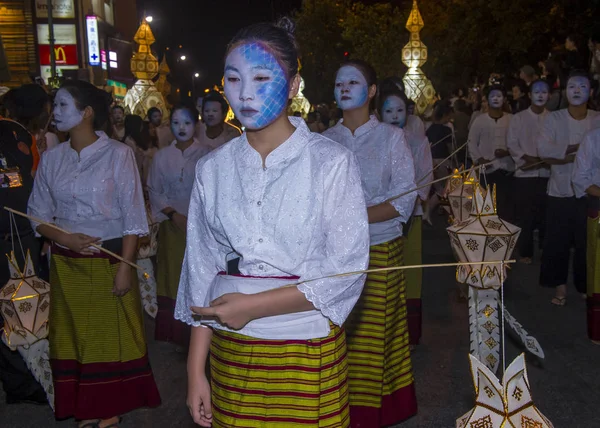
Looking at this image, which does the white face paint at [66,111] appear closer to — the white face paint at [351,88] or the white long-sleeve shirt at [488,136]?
the white face paint at [351,88]

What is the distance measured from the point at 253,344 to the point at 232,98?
2.66ft

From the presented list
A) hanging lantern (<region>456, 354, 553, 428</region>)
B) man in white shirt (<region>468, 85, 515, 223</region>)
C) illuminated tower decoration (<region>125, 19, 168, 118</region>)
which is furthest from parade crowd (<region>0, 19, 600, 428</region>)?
illuminated tower decoration (<region>125, 19, 168, 118</region>)

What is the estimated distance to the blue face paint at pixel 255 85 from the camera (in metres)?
2.48

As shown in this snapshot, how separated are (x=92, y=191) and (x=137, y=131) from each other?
612 cm

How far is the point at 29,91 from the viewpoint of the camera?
5734 millimetres

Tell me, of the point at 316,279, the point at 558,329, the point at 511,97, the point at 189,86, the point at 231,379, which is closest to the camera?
the point at 316,279

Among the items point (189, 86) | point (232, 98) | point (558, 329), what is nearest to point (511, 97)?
point (558, 329)

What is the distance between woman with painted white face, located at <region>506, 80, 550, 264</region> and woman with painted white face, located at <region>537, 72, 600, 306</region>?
5.14ft

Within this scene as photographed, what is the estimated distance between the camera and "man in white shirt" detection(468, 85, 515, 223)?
999cm

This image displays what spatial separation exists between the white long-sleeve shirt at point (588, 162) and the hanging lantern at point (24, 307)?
4017mm

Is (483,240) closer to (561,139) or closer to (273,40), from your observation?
(273,40)

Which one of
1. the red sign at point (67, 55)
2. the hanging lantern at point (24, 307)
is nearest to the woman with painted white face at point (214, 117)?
the hanging lantern at point (24, 307)

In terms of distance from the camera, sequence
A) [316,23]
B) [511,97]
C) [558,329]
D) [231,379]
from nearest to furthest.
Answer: [231,379] → [558,329] → [511,97] → [316,23]

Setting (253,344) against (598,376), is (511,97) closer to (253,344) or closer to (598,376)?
(598,376)
